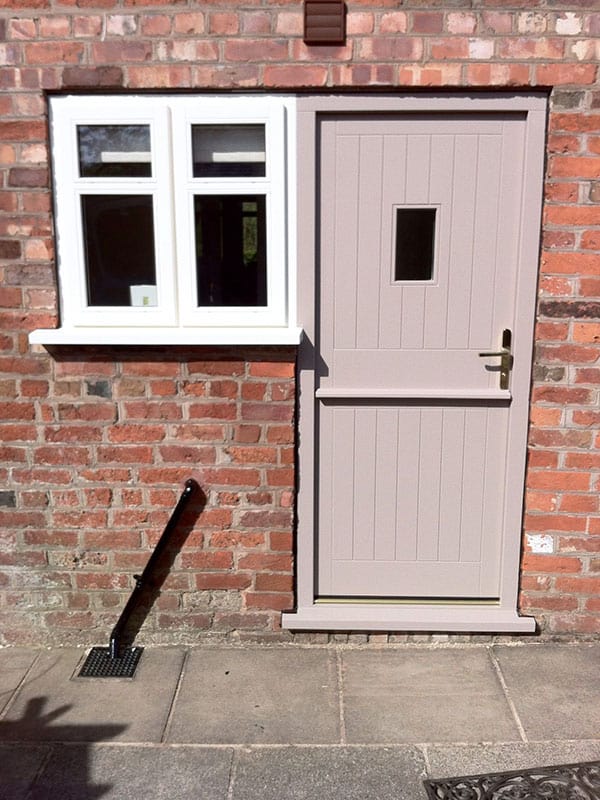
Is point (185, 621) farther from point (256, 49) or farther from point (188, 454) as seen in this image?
point (256, 49)

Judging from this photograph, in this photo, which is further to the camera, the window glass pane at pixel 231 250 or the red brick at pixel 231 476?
the red brick at pixel 231 476

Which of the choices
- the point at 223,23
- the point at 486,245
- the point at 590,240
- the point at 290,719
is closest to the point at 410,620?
the point at 290,719

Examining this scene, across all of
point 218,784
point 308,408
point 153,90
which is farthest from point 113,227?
point 218,784

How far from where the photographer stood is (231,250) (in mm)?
3316

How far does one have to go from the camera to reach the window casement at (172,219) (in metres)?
3.18

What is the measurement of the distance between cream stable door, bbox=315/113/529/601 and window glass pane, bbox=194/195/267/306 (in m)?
0.29

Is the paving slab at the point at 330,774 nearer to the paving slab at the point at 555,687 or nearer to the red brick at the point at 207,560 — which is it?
the paving slab at the point at 555,687

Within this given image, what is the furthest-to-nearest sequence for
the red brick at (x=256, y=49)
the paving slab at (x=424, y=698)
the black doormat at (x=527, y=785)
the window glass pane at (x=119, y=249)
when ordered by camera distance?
the window glass pane at (x=119, y=249), the red brick at (x=256, y=49), the paving slab at (x=424, y=698), the black doormat at (x=527, y=785)

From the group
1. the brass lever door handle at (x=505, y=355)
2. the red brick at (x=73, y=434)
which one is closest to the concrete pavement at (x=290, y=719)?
the red brick at (x=73, y=434)

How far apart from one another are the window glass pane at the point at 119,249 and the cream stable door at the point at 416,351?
790 mm

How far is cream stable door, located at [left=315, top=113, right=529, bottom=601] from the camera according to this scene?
323cm

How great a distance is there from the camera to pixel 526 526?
138 inches

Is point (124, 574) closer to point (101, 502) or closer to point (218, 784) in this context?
point (101, 502)

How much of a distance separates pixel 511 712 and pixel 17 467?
245cm
